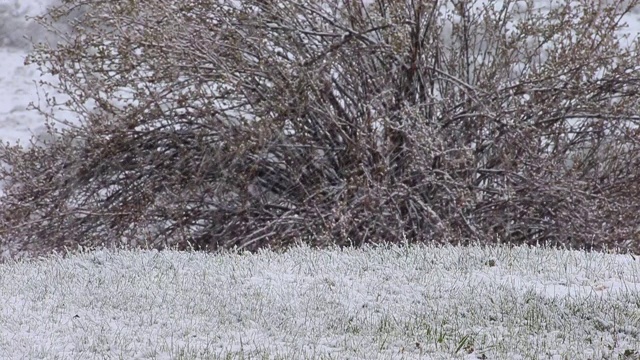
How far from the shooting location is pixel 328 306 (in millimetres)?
6594

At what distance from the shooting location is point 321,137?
1127cm

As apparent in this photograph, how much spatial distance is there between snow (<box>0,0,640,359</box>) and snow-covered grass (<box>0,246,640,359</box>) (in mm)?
13

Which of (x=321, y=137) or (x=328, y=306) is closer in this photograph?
(x=328, y=306)

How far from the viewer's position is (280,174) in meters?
11.5

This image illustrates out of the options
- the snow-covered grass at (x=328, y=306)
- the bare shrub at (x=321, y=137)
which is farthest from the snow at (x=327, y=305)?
the bare shrub at (x=321, y=137)

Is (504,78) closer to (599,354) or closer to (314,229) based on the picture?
(314,229)

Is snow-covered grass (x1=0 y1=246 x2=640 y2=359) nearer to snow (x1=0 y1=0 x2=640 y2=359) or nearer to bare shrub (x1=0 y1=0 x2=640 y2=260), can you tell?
snow (x1=0 y1=0 x2=640 y2=359)

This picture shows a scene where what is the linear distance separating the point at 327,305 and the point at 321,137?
4.84 meters

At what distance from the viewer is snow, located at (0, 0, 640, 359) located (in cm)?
586

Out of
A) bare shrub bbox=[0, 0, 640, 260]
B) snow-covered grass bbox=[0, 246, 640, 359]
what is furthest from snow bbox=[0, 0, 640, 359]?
bare shrub bbox=[0, 0, 640, 260]

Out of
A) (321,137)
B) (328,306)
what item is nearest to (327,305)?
(328,306)

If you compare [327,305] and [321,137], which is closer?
[327,305]

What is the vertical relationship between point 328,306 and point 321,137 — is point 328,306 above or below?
below

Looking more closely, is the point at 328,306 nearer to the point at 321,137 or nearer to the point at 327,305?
the point at 327,305
